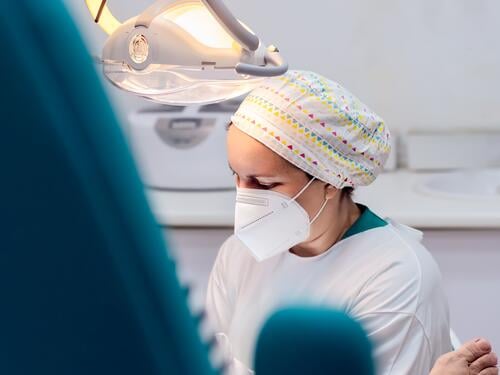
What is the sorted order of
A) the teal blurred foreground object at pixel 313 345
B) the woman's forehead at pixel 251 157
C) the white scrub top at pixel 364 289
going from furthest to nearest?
the woman's forehead at pixel 251 157 → the white scrub top at pixel 364 289 → the teal blurred foreground object at pixel 313 345

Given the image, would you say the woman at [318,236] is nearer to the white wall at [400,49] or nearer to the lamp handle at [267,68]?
the lamp handle at [267,68]

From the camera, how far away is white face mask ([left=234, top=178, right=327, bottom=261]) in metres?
1.74

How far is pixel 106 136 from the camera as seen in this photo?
0.73 ft

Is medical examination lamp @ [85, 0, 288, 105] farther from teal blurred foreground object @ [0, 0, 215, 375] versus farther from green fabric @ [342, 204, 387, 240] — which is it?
green fabric @ [342, 204, 387, 240]

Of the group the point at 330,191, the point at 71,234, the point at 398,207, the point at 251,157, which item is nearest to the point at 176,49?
the point at 71,234

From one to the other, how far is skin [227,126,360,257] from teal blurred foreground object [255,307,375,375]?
1.24 meters

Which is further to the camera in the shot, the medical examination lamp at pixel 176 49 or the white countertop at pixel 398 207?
the white countertop at pixel 398 207

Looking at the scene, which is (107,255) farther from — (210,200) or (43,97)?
(210,200)

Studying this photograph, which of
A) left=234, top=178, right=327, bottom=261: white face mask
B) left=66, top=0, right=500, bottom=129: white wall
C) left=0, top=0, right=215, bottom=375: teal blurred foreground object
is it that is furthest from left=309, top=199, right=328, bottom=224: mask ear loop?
left=0, top=0, right=215, bottom=375: teal blurred foreground object

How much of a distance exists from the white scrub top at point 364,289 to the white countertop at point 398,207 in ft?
1.54

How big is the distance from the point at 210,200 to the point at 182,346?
7.65 feet

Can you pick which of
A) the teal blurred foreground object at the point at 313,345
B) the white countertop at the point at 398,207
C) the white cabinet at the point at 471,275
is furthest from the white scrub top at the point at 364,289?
the teal blurred foreground object at the point at 313,345

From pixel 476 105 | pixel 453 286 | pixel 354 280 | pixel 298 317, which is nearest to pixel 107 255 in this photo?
pixel 298 317

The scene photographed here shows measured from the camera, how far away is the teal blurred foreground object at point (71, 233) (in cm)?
22
